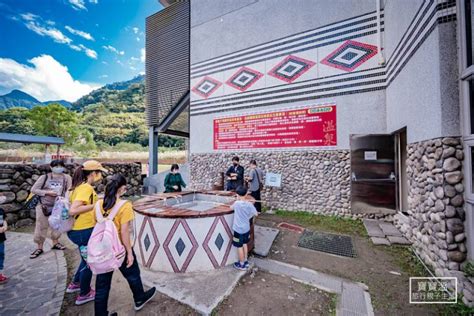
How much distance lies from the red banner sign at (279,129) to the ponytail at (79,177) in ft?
18.9

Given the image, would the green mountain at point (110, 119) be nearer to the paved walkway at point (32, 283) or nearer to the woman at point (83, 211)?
the paved walkway at point (32, 283)

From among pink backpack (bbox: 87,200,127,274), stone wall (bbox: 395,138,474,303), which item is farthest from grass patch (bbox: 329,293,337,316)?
pink backpack (bbox: 87,200,127,274)

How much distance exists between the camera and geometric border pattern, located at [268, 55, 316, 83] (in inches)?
264

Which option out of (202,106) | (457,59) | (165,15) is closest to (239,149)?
(202,106)

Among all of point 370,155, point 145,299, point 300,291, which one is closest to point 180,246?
point 145,299

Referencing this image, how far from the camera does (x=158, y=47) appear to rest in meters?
10.2

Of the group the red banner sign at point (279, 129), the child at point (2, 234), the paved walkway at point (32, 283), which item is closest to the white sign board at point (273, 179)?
the red banner sign at point (279, 129)

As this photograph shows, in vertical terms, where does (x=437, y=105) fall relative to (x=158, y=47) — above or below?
below

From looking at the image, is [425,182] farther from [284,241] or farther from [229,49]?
[229,49]

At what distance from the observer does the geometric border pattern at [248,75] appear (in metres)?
7.63

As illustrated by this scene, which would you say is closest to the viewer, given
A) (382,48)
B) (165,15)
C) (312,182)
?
(382,48)

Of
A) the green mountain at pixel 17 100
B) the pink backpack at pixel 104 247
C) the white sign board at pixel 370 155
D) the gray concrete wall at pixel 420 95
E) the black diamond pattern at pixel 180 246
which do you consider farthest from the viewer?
the green mountain at pixel 17 100

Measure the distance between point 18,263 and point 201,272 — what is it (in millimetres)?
3324

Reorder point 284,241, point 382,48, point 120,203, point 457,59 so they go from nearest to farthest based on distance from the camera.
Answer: point 120,203, point 457,59, point 284,241, point 382,48
